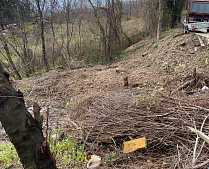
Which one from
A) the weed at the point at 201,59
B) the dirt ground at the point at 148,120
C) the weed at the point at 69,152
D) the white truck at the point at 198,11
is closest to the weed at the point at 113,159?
the dirt ground at the point at 148,120

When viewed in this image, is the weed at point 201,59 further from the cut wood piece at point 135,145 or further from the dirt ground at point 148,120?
the cut wood piece at point 135,145

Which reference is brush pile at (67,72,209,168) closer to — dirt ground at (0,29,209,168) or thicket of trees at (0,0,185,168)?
dirt ground at (0,29,209,168)

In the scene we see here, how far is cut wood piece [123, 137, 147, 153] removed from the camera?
2.96 metres

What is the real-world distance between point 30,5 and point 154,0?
27.0 feet

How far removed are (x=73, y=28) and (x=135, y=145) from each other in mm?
11368

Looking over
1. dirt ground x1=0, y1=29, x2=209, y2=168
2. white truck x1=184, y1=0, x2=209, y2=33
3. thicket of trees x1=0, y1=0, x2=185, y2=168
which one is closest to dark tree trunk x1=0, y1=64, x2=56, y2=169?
dirt ground x1=0, y1=29, x2=209, y2=168

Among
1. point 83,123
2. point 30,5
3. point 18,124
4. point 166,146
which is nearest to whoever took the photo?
point 18,124

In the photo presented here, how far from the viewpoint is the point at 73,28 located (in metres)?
12.7

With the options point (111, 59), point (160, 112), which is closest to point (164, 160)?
point (160, 112)

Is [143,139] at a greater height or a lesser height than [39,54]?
lesser

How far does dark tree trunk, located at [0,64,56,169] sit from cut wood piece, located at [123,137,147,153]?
1473 mm

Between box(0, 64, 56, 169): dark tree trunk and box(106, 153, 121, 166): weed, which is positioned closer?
box(0, 64, 56, 169): dark tree trunk

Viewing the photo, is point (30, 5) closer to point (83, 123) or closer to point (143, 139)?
point (83, 123)

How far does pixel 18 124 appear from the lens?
1765 millimetres
